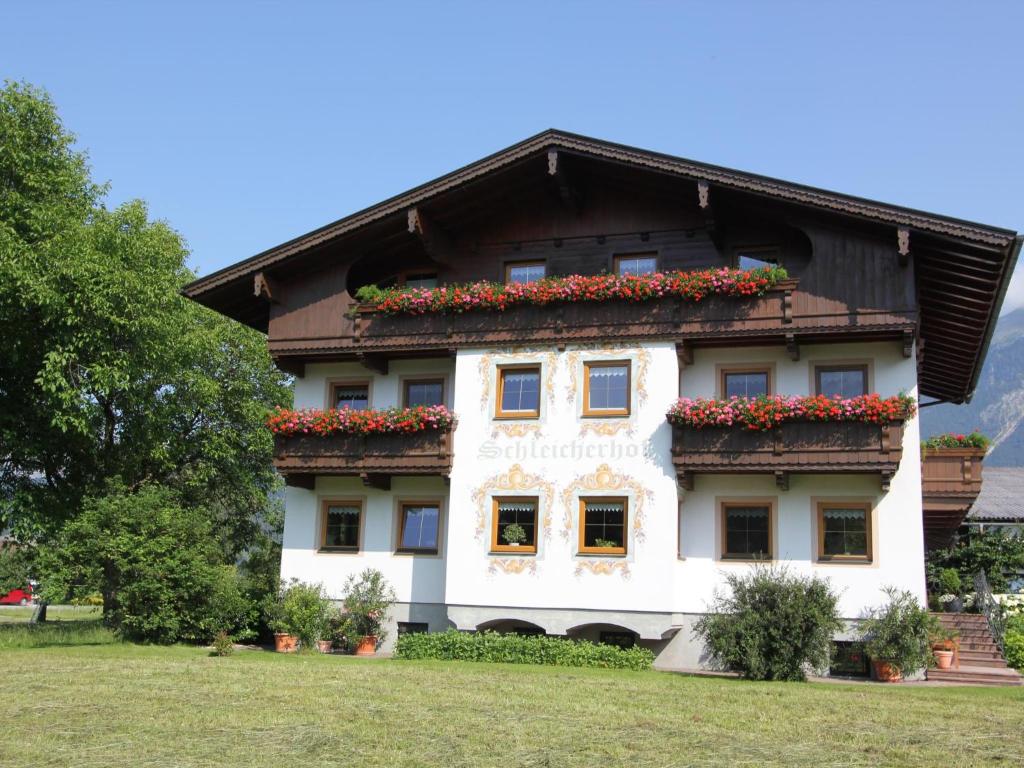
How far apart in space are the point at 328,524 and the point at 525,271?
24.6ft

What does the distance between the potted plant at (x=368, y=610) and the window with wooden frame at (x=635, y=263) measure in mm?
8624

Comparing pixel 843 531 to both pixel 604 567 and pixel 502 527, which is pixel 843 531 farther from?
pixel 502 527

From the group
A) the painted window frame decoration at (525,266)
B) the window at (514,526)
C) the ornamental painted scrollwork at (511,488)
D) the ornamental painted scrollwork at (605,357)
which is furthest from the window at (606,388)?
the painted window frame decoration at (525,266)

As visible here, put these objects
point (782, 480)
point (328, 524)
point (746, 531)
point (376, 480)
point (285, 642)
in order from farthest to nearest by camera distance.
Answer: point (328, 524), point (376, 480), point (285, 642), point (746, 531), point (782, 480)

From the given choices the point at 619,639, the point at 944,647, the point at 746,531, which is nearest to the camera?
the point at 944,647

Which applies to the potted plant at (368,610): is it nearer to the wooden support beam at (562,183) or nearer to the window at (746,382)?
the window at (746,382)

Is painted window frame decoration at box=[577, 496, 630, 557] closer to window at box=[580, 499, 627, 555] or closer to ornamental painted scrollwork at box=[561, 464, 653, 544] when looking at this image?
window at box=[580, 499, 627, 555]

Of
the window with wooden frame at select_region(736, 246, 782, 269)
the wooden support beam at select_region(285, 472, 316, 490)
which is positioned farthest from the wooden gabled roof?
the wooden support beam at select_region(285, 472, 316, 490)

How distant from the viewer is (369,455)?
2389 cm

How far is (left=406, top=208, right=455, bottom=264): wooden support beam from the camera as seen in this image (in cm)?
2389

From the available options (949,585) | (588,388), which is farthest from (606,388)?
(949,585)

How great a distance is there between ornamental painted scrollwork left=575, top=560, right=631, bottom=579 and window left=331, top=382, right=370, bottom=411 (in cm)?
692

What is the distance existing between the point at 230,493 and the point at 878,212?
22861 mm

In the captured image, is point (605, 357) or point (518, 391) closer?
point (605, 357)
